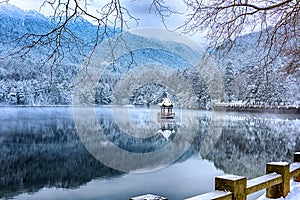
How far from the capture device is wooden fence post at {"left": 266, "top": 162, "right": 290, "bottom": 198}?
425 cm

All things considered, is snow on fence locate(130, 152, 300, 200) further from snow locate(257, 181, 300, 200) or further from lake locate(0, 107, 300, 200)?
lake locate(0, 107, 300, 200)

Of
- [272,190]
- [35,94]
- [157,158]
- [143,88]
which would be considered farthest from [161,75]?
[272,190]

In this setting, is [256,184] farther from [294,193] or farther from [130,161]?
[130,161]

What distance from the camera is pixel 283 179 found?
426cm

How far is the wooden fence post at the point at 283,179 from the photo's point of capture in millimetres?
4246

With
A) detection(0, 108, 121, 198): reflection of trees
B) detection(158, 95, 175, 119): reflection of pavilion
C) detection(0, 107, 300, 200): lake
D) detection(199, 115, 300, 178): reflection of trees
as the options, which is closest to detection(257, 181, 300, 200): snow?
detection(0, 107, 300, 200): lake

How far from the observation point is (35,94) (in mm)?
70812

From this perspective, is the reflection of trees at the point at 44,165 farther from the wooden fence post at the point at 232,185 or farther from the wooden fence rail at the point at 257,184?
the wooden fence post at the point at 232,185

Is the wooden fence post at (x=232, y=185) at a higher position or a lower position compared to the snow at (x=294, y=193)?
higher

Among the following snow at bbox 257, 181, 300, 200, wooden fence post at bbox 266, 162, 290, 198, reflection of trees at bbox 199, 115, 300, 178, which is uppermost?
wooden fence post at bbox 266, 162, 290, 198

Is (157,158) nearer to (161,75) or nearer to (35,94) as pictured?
(161,75)

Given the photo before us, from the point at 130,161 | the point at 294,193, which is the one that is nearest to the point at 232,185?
the point at 294,193

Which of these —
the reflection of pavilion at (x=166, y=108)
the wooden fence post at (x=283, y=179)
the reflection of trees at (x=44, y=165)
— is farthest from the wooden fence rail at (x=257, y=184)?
the reflection of pavilion at (x=166, y=108)

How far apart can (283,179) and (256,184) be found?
0.80m
